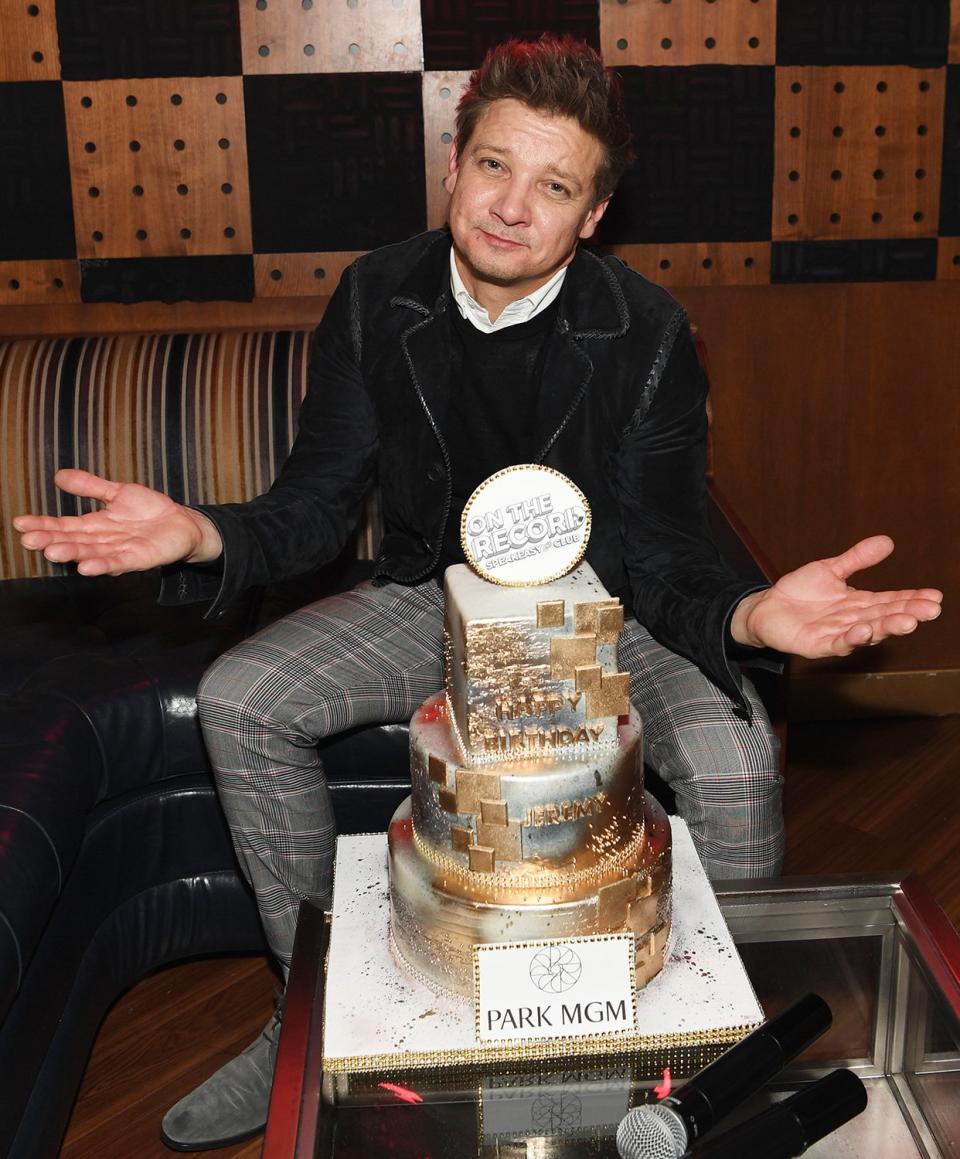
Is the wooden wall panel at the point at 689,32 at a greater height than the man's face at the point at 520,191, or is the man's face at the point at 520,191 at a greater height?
the wooden wall panel at the point at 689,32

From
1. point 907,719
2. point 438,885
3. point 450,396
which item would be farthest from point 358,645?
point 907,719

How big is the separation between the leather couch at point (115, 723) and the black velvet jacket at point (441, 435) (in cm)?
27

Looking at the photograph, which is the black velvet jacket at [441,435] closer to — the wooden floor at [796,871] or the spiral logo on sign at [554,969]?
the spiral logo on sign at [554,969]

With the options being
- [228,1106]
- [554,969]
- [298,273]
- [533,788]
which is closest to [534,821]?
[533,788]

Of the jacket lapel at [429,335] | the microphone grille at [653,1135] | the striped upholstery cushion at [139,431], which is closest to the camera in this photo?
the microphone grille at [653,1135]

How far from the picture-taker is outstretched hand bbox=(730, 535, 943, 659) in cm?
129

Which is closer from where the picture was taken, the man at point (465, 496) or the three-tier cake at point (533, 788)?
the three-tier cake at point (533, 788)

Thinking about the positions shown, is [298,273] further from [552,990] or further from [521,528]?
[552,990]

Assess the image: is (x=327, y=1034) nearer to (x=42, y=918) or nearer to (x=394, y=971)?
(x=394, y=971)

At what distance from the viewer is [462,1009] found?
1196 mm

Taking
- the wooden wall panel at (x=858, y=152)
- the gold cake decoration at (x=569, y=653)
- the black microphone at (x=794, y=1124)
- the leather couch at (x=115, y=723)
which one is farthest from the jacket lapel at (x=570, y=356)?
the wooden wall panel at (x=858, y=152)

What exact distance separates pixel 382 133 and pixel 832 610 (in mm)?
1615

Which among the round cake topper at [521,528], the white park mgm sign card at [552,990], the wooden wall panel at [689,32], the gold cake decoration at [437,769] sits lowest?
the white park mgm sign card at [552,990]

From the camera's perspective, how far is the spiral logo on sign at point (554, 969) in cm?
115
